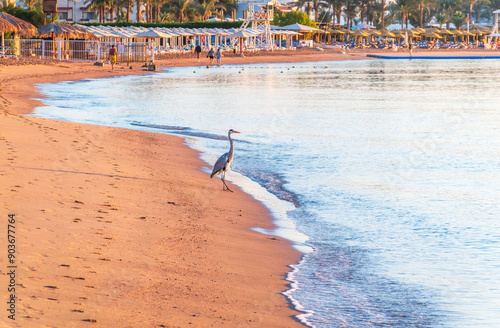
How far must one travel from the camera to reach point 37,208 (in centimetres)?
812

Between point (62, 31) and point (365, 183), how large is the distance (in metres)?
37.4

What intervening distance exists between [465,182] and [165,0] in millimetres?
81250

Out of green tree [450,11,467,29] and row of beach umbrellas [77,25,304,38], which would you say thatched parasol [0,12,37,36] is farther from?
green tree [450,11,467,29]

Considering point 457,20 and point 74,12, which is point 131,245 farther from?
point 457,20

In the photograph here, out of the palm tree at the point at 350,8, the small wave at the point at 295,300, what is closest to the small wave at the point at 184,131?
the small wave at the point at 295,300

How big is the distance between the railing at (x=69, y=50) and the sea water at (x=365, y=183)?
1519 centimetres

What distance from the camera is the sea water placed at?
23.3 ft

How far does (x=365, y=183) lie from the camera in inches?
517

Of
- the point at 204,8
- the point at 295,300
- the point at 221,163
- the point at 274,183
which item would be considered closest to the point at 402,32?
the point at 204,8

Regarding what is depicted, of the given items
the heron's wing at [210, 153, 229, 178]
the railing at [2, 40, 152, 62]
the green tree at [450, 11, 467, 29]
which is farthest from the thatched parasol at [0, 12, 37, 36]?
the green tree at [450, 11, 467, 29]

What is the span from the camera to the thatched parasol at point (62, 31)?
4625 cm

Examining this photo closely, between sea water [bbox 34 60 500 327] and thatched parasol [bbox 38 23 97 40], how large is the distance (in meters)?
13.7

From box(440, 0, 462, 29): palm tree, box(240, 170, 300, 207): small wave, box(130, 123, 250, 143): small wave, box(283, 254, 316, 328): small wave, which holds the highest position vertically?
box(440, 0, 462, 29): palm tree

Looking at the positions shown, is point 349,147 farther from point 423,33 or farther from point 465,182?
point 423,33
